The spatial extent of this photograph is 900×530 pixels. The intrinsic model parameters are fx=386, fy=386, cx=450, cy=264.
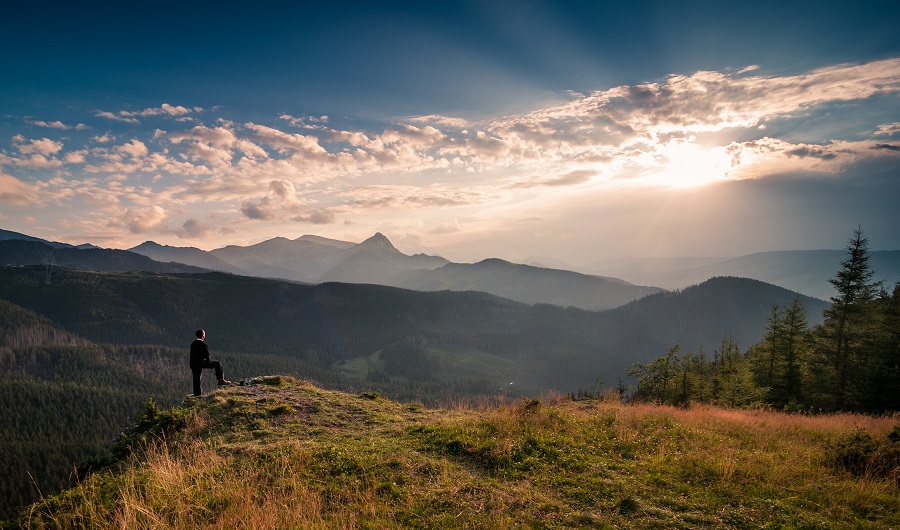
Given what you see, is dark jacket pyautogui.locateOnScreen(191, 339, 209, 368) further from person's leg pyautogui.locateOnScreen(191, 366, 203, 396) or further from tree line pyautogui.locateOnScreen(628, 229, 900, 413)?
tree line pyautogui.locateOnScreen(628, 229, 900, 413)

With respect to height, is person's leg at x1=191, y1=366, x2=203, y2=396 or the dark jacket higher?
the dark jacket

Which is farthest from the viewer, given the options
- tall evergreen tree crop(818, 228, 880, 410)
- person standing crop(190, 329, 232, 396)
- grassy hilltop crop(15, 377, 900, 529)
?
tall evergreen tree crop(818, 228, 880, 410)

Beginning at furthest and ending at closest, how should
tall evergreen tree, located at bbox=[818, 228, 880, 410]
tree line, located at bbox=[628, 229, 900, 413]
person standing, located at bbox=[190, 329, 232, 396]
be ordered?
1. tall evergreen tree, located at bbox=[818, 228, 880, 410]
2. tree line, located at bbox=[628, 229, 900, 413]
3. person standing, located at bbox=[190, 329, 232, 396]

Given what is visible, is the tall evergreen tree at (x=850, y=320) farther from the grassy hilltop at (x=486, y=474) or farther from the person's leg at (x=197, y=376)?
the person's leg at (x=197, y=376)

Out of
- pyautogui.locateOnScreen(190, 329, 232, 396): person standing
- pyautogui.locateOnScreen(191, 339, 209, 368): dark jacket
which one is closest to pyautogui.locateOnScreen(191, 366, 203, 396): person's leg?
pyautogui.locateOnScreen(190, 329, 232, 396): person standing

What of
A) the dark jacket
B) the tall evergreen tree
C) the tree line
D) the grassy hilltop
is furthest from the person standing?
the tall evergreen tree

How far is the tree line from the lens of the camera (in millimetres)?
26891

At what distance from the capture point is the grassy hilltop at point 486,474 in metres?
8.16

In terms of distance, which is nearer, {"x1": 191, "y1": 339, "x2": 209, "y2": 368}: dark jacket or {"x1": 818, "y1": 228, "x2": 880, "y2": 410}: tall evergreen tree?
{"x1": 191, "y1": 339, "x2": 209, "y2": 368}: dark jacket

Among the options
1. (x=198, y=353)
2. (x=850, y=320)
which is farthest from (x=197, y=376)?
(x=850, y=320)

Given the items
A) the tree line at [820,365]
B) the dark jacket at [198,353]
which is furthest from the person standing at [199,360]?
the tree line at [820,365]

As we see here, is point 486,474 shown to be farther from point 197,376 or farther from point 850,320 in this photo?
point 850,320

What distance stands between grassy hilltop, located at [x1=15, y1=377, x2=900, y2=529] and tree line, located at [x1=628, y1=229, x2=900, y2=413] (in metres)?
14.0

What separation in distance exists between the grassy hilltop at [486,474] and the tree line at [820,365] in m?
14.0
